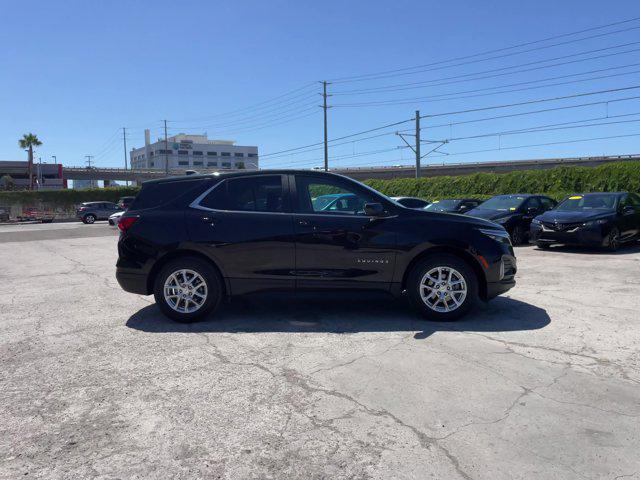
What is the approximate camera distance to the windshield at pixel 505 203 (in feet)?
47.0

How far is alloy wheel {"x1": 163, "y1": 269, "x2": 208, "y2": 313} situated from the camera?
564 centimetres

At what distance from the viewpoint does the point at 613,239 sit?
38.9 ft

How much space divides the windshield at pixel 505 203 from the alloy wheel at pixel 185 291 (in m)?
10.9

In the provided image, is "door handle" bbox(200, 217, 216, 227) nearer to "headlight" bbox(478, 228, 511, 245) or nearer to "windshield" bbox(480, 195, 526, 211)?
"headlight" bbox(478, 228, 511, 245)

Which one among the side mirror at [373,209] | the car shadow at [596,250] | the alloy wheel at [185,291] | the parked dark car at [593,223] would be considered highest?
the side mirror at [373,209]

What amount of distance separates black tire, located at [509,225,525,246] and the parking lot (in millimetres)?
7505

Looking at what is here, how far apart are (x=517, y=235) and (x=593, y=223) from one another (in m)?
2.41

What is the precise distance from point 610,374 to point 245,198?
397 centimetres

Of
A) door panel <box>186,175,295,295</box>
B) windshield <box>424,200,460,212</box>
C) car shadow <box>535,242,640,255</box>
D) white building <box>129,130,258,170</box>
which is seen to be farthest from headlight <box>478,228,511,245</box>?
white building <box>129,130,258,170</box>

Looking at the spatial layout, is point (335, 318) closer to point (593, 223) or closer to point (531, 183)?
point (593, 223)

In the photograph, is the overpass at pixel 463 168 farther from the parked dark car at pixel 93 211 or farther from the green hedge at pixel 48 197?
the parked dark car at pixel 93 211

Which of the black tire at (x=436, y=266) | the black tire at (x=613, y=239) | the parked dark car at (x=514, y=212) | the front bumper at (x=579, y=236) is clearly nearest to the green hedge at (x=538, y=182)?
the parked dark car at (x=514, y=212)

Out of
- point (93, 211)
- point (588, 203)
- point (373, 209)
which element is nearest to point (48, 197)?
point (93, 211)

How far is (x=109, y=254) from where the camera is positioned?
13312 mm
